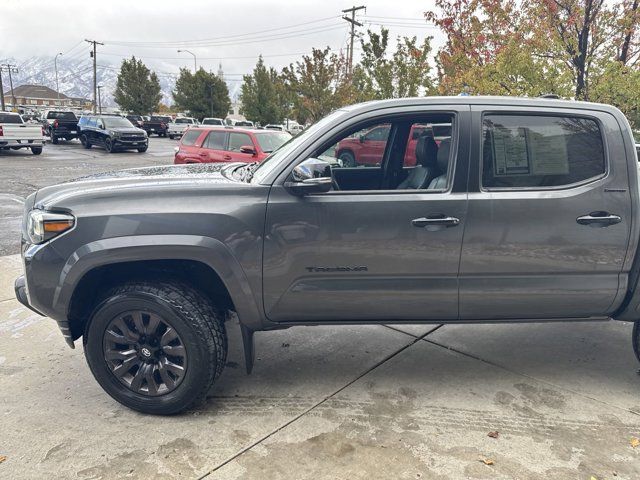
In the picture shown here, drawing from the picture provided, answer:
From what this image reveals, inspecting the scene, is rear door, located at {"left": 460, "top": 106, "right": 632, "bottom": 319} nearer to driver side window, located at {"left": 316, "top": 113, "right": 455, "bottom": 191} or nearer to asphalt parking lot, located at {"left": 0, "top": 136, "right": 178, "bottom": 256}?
driver side window, located at {"left": 316, "top": 113, "right": 455, "bottom": 191}

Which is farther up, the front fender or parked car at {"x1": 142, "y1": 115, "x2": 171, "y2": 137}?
parked car at {"x1": 142, "y1": 115, "x2": 171, "y2": 137}

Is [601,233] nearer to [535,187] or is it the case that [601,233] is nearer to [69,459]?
[535,187]

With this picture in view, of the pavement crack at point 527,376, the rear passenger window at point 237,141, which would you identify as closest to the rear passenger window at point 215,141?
the rear passenger window at point 237,141

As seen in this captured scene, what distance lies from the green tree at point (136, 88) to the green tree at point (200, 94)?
12.3 feet

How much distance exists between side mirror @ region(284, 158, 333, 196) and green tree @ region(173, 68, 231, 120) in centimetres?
4477

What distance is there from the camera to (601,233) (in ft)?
9.52

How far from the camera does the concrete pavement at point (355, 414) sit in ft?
8.41

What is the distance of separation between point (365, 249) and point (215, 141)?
9204 millimetres

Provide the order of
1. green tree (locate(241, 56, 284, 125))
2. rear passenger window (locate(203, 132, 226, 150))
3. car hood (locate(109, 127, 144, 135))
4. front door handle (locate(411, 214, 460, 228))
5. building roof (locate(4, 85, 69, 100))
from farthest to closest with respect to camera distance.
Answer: building roof (locate(4, 85, 69, 100)) → green tree (locate(241, 56, 284, 125)) → car hood (locate(109, 127, 144, 135)) → rear passenger window (locate(203, 132, 226, 150)) → front door handle (locate(411, 214, 460, 228))

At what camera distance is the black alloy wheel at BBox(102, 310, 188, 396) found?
2.89 meters

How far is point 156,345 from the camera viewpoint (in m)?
2.94

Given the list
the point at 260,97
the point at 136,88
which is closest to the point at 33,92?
the point at 136,88

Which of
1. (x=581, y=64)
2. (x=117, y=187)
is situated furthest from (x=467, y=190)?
(x=581, y=64)

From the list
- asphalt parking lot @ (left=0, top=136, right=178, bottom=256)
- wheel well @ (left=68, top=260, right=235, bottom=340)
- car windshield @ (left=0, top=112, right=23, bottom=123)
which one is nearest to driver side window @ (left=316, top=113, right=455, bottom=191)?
wheel well @ (left=68, top=260, right=235, bottom=340)
